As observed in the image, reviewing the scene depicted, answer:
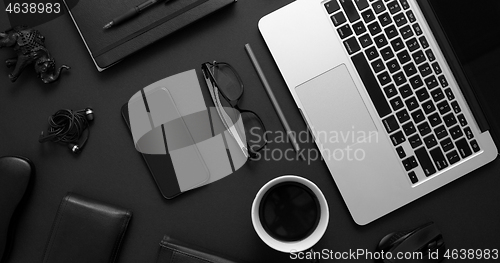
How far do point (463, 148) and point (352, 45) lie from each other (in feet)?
0.98

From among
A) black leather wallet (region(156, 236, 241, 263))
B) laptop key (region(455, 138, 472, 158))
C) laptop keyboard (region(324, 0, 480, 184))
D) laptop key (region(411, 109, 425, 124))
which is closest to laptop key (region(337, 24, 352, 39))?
laptop keyboard (region(324, 0, 480, 184))

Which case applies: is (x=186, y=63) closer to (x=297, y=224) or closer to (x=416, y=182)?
(x=297, y=224)

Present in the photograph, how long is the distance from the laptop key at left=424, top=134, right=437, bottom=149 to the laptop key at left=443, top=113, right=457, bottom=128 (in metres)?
0.04

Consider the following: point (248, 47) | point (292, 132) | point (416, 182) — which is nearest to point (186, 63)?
point (248, 47)

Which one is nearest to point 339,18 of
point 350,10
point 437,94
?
point 350,10

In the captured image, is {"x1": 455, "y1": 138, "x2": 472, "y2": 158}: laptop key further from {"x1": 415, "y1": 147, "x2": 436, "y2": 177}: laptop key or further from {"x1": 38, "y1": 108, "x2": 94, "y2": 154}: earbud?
{"x1": 38, "y1": 108, "x2": 94, "y2": 154}: earbud

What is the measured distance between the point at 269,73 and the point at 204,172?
0.24 metres

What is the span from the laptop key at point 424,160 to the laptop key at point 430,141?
12mm

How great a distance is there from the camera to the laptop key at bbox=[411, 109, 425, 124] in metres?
0.78

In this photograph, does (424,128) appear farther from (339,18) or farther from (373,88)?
(339,18)

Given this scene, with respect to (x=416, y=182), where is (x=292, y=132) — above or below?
above

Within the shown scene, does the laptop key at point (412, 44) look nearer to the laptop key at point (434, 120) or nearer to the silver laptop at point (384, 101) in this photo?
the silver laptop at point (384, 101)

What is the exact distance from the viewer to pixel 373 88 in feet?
2.56

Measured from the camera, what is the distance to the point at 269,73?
823mm
